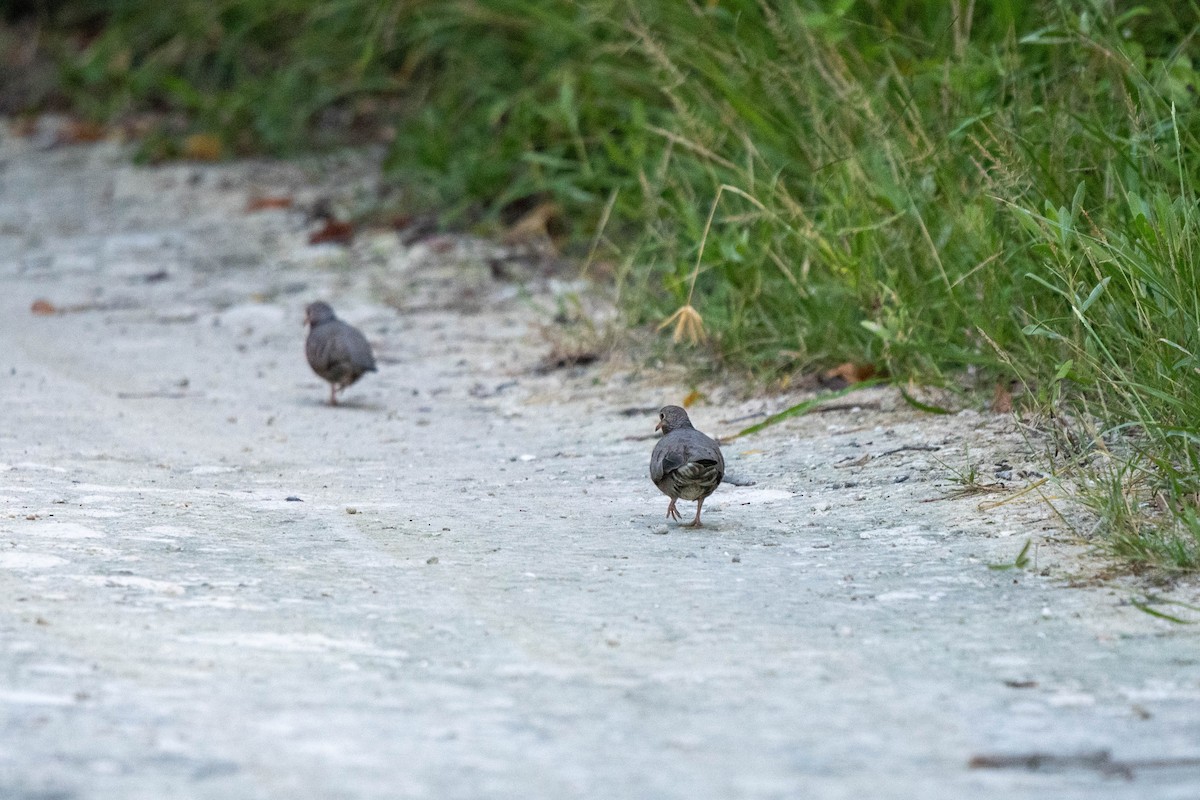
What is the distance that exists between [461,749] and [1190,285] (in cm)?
235

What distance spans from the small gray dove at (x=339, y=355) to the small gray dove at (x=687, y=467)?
7.43 feet

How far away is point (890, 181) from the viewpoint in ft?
18.7

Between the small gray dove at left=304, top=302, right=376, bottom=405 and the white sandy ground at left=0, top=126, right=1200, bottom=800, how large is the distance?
128mm

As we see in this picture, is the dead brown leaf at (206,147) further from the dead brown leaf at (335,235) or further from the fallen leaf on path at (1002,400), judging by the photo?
the fallen leaf on path at (1002,400)

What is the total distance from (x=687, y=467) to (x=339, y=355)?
8.31ft

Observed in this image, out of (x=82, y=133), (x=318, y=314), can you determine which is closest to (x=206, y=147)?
(x=82, y=133)

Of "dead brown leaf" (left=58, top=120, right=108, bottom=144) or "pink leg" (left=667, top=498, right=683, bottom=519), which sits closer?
"pink leg" (left=667, top=498, right=683, bottom=519)

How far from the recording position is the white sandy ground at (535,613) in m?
2.46

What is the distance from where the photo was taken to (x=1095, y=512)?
3.80m

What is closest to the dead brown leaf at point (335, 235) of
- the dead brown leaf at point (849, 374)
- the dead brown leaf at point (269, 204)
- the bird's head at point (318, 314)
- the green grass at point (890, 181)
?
the green grass at point (890, 181)

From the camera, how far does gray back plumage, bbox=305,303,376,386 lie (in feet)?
20.6

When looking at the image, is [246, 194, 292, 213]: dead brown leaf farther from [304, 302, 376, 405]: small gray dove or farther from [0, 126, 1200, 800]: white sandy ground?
[304, 302, 376, 405]: small gray dove

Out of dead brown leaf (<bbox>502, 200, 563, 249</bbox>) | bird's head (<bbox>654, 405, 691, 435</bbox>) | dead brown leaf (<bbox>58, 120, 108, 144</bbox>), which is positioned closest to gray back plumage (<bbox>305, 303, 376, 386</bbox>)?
bird's head (<bbox>654, 405, 691, 435</bbox>)

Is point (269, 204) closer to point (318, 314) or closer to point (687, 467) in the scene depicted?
→ point (318, 314)
